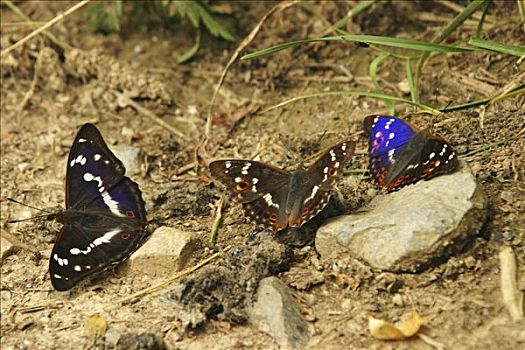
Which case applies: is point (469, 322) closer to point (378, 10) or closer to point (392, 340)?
point (392, 340)

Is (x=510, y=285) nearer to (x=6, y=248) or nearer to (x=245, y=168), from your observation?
(x=245, y=168)

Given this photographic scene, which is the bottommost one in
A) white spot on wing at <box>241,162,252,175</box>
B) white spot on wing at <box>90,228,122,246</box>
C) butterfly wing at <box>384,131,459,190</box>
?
white spot on wing at <box>90,228,122,246</box>

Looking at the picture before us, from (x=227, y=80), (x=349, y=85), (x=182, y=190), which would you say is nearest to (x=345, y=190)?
(x=182, y=190)

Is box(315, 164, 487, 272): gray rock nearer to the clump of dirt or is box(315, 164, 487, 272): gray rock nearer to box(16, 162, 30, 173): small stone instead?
the clump of dirt

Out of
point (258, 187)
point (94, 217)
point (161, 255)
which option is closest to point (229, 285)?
point (161, 255)

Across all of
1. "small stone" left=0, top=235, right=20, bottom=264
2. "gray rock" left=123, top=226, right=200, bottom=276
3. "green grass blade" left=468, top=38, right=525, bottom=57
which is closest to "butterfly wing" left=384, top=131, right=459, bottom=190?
"green grass blade" left=468, top=38, right=525, bottom=57

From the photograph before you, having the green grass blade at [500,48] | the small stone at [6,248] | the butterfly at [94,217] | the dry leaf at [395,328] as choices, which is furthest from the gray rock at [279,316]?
the green grass blade at [500,48]
